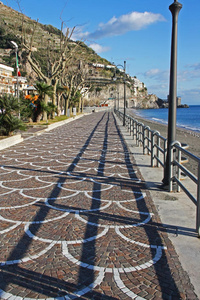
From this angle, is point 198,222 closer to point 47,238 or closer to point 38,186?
point 47,238

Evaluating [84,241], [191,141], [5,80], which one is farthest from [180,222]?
[5,80]

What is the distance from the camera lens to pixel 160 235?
154 inches

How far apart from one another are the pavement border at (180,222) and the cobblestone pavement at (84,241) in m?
0.10

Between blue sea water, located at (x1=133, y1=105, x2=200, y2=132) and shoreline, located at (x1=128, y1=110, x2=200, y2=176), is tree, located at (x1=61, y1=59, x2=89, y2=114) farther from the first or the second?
blue sea water, located at (x1=133, y1=105, x2=200, y2=132)

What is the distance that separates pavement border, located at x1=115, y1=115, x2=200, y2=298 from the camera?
3.20 m

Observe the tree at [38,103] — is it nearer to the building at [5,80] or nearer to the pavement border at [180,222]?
the pavement border at [180,222]

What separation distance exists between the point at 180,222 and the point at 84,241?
4.98ft

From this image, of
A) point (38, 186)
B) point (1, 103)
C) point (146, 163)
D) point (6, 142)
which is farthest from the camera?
point (1, 103)

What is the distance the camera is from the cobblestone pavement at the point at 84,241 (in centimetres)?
281

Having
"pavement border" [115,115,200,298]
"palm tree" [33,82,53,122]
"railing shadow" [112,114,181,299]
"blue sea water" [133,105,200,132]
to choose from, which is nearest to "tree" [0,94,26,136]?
"palm tree" [33,82,53,122]

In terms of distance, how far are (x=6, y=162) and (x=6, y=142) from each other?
3487 mm

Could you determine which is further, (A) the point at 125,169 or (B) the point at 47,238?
(A) the point at 125,169

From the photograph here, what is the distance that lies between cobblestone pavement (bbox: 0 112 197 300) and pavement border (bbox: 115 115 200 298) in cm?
10

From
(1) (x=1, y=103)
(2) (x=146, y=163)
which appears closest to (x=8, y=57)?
(1) (x=1, y=103)
